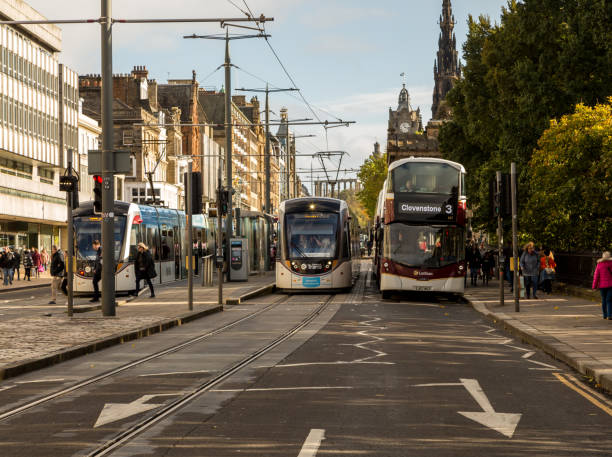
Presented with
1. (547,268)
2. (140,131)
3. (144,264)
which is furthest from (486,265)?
(140,131)

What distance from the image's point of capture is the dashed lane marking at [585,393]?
935cm

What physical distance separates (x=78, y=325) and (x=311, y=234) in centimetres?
1516

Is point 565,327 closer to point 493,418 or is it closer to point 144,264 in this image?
point 493,418

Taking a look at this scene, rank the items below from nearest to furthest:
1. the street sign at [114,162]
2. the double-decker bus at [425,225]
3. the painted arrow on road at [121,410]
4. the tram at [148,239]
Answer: the painted arrow on road at [121,410] < the street sign at [114,162] < the double-decker bus at [425,225] < the tram at [148,239]

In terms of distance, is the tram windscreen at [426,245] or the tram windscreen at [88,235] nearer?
the tram windscreen at [426,245]

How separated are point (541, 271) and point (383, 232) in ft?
17.2

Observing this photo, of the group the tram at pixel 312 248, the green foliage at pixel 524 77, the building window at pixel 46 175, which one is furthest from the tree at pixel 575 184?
the building window at pixel 46 175

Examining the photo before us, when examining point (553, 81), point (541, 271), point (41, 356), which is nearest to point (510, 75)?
point (553, 81)

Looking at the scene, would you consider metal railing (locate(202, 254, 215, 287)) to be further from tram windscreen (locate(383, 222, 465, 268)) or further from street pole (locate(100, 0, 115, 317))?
street pole (locate(100, 0, 115, 317))

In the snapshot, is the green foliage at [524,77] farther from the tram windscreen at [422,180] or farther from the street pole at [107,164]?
the street pole at [107,164]

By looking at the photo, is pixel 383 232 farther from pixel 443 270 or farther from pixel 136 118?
pixel 136 118

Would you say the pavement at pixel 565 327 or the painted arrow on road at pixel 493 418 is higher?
the pavement at pixel 565 327

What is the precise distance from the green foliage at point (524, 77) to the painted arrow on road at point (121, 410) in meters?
23.0

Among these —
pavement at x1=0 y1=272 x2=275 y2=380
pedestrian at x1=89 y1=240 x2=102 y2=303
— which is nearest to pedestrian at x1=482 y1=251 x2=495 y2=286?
pavement at x1=0 y1=272 x2=275 y2=380
